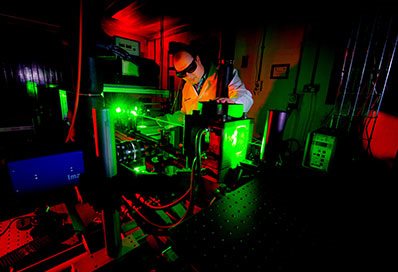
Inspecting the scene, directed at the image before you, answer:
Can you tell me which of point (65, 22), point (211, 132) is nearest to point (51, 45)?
point (65, 22)

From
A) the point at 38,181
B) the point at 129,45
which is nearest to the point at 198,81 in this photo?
the point at 38,181

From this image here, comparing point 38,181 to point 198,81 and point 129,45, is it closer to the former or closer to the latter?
point 198,81

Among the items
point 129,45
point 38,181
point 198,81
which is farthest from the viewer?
point 129,45

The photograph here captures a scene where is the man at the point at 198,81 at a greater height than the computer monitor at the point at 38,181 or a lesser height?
greater

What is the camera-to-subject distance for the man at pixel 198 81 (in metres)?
2.34

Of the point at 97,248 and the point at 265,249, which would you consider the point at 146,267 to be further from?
the point at 265,249

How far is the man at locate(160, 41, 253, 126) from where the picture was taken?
2.34m

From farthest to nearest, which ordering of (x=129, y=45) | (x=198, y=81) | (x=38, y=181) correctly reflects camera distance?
1. (x=129, y=45)
2. (x=198, y=81)
3. (x=38, y=181)

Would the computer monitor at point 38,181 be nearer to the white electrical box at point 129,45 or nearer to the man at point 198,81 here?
the man at point 198,81

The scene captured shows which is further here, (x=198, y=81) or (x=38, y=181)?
(x=198, y=81)

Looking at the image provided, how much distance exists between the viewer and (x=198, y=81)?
2.93 m

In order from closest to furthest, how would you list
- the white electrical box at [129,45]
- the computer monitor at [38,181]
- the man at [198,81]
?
the computer monitor at [38,181] → the man at [198,81] → the white electrical box at [129,45]

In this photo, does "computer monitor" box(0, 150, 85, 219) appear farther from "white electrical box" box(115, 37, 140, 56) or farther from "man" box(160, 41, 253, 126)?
"white electrical box" box(115, 37, 140, 56)

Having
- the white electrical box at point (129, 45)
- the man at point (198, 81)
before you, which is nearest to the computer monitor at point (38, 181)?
the man at point (198, 81)
